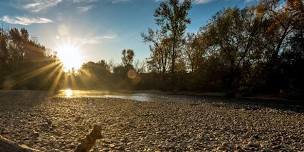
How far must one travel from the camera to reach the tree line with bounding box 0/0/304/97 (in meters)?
48.8

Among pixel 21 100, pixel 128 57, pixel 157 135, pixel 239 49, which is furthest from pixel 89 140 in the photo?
pixel 128 57

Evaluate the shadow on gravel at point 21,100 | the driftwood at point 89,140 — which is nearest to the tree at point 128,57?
the shadow on gravel at point 21,100

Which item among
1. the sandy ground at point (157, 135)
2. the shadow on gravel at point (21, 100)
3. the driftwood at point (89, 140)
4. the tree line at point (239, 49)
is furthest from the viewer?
the tree line at point (239, 49)

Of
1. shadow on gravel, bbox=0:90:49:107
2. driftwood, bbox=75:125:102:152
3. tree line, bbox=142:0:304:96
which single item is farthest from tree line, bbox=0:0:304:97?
driftwood, bbox=75:125:102:152

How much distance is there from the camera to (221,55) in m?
61.0

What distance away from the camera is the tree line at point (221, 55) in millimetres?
48812

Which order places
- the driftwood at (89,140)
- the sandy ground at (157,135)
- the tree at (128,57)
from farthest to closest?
1. the tree at (128,57)
2. the sandy ground at (157,135)
3. the driftwood at (89,140)

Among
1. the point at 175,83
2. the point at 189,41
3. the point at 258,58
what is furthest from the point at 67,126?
the point at 189,41

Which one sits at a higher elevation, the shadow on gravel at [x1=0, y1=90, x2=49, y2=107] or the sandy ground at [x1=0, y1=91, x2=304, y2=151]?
the shadow on gravel at [x1=0, y1=90, x2=49, y2=107]

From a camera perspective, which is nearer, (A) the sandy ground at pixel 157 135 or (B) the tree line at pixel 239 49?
(A) the sandy ground at pixel 157 135

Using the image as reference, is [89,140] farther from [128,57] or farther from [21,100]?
[128,57]

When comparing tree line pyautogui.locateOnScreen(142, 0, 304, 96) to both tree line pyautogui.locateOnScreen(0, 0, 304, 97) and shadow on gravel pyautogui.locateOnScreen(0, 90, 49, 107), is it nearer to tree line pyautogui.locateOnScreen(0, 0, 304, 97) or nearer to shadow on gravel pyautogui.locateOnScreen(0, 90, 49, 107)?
tree line pyautogui.locateOnScreen(0, 0, 304, 97)

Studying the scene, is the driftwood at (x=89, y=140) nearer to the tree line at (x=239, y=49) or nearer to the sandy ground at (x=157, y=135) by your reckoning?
the sandy ground at (x=157, y=135)

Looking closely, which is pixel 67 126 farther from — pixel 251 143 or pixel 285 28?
pixel 285 28
